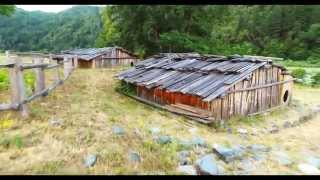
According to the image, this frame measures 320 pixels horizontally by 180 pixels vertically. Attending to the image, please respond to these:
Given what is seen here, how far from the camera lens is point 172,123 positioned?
39.9 feet

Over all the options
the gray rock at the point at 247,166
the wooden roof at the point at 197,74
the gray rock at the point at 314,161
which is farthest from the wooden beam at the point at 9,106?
the gray rock at the point at 314,161

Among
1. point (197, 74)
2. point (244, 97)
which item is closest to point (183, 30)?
point (197, 74)

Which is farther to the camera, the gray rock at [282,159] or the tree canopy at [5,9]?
the tree canopy at [5,9]

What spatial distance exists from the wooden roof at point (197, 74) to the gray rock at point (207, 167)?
18.4 ft

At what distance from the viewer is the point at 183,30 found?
107 ft

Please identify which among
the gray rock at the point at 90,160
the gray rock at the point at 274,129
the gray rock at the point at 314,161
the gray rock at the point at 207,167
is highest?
the gray rock at the point at 90,160

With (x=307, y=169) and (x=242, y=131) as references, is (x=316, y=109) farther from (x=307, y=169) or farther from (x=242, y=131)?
(x=307, y=169)

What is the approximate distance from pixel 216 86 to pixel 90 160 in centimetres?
756

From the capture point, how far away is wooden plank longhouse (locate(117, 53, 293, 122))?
12.6 meters

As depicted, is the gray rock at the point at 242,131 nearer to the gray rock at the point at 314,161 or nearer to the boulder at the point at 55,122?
the gray rock at the point at 314,161

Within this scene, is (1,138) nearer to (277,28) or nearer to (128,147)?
(128,147)

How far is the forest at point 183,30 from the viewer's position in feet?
105
